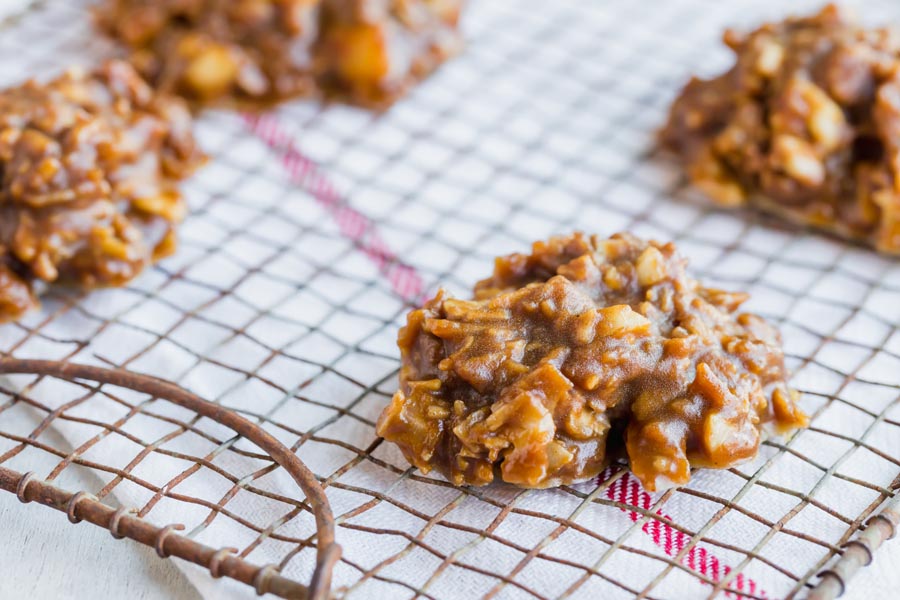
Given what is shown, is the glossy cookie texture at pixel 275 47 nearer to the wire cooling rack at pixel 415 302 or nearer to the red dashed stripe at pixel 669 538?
the wire cooling rack at pixel 415 302

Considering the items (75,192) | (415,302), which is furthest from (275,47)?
(415,302)

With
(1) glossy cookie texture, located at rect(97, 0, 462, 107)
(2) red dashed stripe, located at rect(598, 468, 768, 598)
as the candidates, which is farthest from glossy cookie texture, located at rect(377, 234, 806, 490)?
(1) glossy cookie texture, located at rect(97, 0, 462, 107)

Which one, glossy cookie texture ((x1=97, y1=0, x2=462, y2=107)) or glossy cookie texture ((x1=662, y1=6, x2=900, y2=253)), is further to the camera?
glossy cookie texture ((x1=97, y1=0, x2=462, y2=107))

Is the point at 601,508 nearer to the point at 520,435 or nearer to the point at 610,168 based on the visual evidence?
the point at 520,435

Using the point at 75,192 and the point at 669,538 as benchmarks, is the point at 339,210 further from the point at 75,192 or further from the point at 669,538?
the point at 669,538

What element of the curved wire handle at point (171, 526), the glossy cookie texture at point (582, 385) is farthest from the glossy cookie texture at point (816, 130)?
the curved wire handle at point (171, 526)

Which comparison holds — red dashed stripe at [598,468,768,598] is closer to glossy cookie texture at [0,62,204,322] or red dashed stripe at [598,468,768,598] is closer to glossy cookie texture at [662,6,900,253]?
glossy cookie texture at [662,6,900,253]

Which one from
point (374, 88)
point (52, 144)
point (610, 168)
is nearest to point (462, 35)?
point (374, 88)
